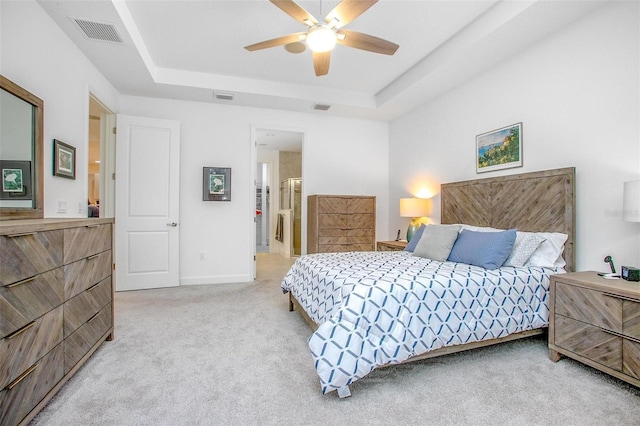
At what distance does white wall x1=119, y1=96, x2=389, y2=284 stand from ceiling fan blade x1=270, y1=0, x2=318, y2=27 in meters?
2.51

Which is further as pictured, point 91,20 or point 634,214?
point 91,20

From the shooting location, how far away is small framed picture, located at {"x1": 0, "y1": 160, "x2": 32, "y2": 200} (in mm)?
1823

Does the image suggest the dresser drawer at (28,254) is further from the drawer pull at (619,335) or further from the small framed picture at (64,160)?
the drawer pull at (619,335)

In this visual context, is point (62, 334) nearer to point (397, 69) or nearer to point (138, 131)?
point (138, 131)

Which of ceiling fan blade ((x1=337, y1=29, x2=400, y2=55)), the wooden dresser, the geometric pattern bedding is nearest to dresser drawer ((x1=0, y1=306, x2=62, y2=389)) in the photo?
the geometric pattern bedding

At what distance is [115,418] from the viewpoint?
1.53 metres

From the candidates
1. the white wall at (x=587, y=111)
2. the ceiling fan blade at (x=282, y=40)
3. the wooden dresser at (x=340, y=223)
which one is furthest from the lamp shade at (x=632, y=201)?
the wooden dresser at (x=340, y=223)

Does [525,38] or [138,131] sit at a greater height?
[525,38]

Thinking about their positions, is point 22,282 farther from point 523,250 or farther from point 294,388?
point 523,250

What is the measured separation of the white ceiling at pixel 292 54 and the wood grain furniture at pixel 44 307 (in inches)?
72.5

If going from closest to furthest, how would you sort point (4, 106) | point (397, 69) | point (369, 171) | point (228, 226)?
1. point (4, 106)
2. point (397, 69)
3. point (228, 226)
4. point (369, 171)

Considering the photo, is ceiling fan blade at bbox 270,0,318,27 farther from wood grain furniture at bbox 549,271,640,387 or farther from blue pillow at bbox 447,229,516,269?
wood grain furniture at bbox 549,271,640,387

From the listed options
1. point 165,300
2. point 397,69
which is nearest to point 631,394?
point 397,69

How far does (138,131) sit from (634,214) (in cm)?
490
